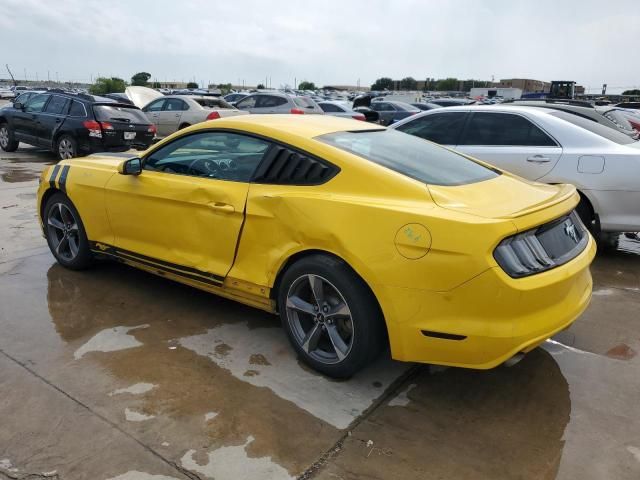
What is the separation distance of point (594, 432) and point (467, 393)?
2.12ft

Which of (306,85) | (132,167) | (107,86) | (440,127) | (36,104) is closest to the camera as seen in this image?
(132,167)

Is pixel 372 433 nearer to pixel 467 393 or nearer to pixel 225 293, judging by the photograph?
pixel 467 393

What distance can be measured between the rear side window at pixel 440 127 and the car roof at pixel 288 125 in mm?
2523

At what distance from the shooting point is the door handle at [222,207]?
336 centimetres

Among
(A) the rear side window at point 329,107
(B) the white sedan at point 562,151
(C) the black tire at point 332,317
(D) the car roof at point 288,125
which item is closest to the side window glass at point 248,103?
(A) the rear side window at point 329,107

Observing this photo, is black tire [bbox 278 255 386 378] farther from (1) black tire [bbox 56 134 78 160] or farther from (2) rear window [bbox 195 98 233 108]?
(2) rear window [bbox 195 98 233 108]

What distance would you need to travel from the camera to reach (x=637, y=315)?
13.4ft

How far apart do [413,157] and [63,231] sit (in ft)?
10.3

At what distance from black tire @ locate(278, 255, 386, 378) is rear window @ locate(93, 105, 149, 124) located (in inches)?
366

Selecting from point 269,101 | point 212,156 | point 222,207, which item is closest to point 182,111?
point 269,101

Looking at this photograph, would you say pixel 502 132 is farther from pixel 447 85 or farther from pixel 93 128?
pixel 447 85

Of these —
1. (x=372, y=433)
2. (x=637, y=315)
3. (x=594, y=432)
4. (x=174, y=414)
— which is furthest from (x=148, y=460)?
(x=637, y=315)

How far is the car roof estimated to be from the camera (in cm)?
338

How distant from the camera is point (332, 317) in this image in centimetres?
300
